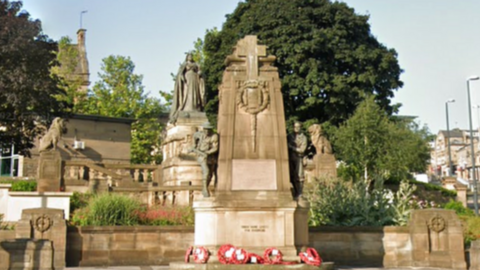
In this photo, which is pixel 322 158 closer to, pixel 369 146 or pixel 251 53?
pixel 369 146

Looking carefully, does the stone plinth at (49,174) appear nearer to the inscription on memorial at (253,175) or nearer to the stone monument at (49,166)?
the stone monument at (49,166)

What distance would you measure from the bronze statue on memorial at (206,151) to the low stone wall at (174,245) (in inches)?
133

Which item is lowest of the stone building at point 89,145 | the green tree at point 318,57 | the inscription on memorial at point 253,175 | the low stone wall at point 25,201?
the low stone wall at point 25,201

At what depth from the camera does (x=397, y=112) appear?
42875 millimetres

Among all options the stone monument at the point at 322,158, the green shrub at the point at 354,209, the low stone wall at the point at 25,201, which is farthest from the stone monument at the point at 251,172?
the stone monument at the point at 322,158

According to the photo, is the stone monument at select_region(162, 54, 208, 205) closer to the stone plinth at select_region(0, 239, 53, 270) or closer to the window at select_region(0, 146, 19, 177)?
the stone plinth at select_region(0, 239, 53, 270)

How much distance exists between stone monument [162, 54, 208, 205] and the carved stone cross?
11.3 m

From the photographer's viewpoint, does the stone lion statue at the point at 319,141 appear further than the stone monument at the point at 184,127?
Yes

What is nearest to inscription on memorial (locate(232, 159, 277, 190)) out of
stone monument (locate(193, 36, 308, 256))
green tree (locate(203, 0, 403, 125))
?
stone monument (locate(193, 36, 308, 256))

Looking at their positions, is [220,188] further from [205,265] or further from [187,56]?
[187,56]

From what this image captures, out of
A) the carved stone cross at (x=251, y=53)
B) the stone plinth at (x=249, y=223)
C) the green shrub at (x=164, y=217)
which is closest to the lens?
the stone plinth at (x=249, y=223)

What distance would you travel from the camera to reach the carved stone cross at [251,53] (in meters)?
16.3

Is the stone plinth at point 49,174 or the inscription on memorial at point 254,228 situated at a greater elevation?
the stone plinth at point 49,174

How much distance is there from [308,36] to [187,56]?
443 inches
